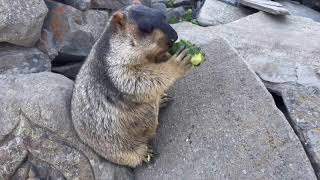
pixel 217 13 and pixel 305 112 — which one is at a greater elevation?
pixel 305 112

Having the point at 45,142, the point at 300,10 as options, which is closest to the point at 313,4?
the point at 300,10

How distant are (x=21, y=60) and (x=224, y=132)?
2777 millimetres

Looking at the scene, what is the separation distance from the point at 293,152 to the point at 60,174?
2.54 metres

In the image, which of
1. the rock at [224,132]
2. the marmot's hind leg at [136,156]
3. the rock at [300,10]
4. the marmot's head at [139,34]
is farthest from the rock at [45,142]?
the rock at [300,10]

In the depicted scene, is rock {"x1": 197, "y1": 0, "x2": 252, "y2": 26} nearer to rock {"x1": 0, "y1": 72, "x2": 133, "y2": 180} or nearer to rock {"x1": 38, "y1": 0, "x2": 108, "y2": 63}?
rock {"x1": 38, "y1": 0, "x2": 108, "y2": 63}

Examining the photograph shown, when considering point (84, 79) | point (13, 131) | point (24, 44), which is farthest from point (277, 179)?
point (24, 44)

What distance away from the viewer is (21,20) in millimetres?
6410

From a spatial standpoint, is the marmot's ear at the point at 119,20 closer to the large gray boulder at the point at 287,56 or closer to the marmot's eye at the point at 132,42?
the marmot's eye at the point at 132,42

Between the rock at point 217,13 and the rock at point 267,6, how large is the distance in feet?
0.63

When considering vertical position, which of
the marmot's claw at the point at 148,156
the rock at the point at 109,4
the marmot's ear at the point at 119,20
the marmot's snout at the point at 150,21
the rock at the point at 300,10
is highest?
the marmot's snout at the point at 150,21

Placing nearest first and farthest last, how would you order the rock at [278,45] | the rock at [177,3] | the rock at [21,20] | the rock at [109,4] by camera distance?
1. the rock at [21,20]
2. the rock at [278,45]
3. the rock at [109,4]
4. the rock at [177,3]

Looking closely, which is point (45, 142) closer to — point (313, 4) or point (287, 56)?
point (287, 56)

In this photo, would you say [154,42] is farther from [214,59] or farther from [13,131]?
[13,131]

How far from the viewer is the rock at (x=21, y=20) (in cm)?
631
